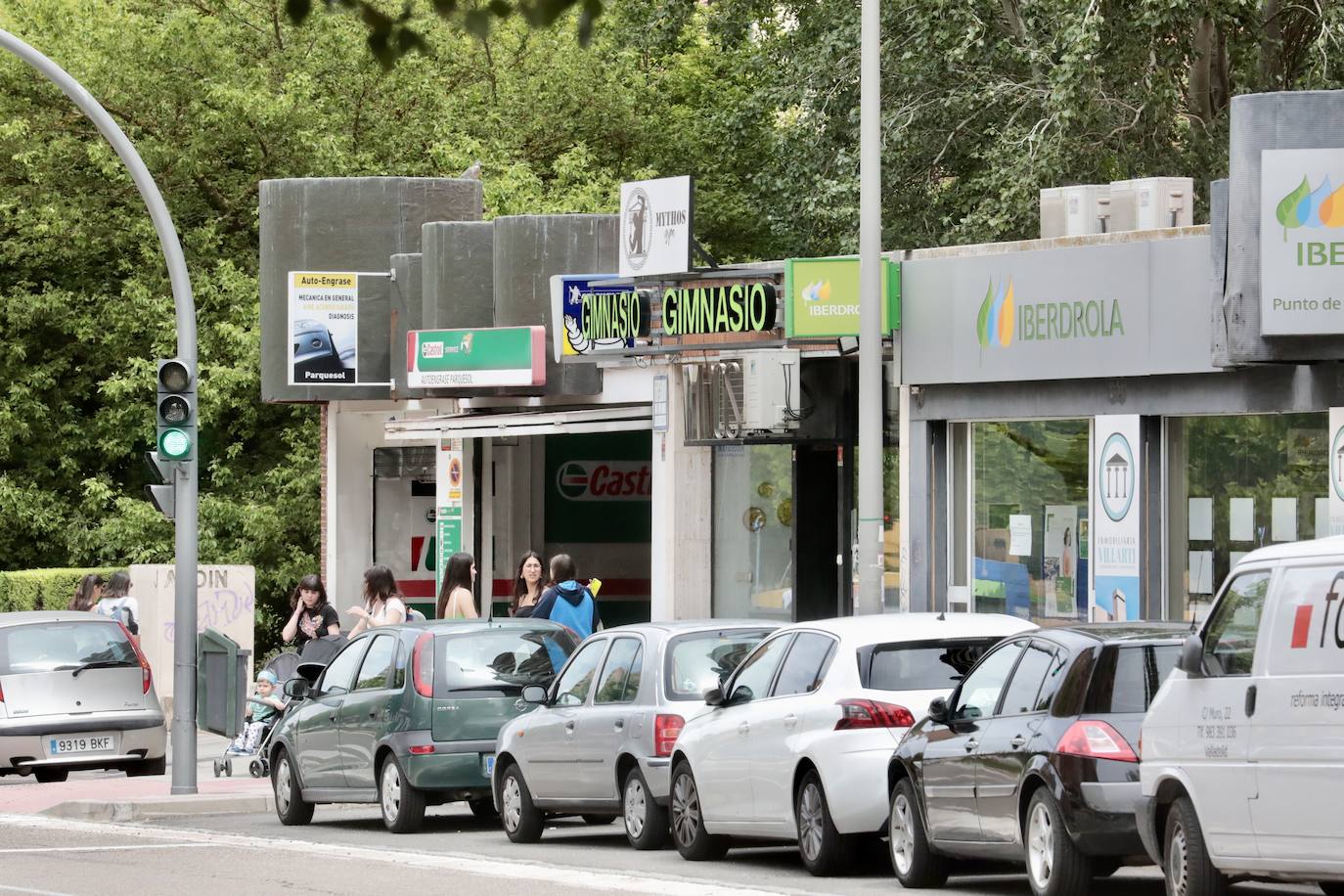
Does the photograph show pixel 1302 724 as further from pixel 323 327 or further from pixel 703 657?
pixel 323 327

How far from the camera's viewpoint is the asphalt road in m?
12.5

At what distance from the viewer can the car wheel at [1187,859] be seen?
9852 millimetres

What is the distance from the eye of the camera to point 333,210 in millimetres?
28344

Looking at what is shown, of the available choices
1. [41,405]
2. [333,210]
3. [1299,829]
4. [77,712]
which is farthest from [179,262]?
[41,405]

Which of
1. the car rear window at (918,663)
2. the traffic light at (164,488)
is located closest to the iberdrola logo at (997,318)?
the traffic light at (164,488)

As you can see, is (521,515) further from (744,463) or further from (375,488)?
(744,463)

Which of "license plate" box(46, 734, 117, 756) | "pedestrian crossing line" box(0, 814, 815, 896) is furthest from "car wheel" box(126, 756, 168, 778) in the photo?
"pedestrian crossing line" box(0, 814, 815, 896)

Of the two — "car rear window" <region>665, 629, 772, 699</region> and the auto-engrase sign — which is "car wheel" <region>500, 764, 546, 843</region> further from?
the auto-engrase sign

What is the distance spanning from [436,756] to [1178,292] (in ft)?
23.3

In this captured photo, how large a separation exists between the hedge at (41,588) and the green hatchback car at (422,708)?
15.5 meters

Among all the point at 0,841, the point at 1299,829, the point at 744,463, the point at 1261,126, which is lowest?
the point at 0,841

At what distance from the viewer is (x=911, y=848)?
1207 centimetres

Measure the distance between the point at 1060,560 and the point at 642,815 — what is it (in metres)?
6.82

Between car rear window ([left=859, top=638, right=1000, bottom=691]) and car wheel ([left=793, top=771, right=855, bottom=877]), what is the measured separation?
Answer: 2.08 feet
